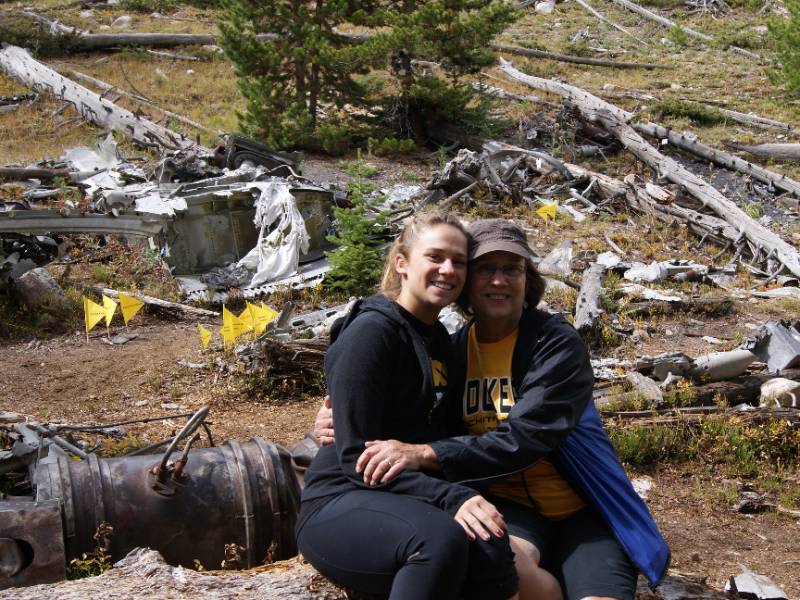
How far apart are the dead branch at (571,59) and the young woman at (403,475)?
1992 cm

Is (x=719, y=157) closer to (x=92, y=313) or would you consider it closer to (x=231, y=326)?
(x=231, y=326)

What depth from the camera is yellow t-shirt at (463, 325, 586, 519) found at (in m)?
3.22

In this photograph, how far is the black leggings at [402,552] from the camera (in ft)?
8.68

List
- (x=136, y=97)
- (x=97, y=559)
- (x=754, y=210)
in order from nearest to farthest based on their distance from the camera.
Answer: (x=97, y=559) < (x=754, y=210) < (x=136, y=97)

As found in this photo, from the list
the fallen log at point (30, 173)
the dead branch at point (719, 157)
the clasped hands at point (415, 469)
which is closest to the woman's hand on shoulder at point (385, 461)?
the clasped hands at point (415, 469)

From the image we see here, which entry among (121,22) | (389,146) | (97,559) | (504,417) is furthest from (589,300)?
(121,22)

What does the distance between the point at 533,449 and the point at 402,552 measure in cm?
62

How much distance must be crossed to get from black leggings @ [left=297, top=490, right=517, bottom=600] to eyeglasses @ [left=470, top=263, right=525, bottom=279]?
0.91 metres

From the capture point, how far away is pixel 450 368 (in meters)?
3.28

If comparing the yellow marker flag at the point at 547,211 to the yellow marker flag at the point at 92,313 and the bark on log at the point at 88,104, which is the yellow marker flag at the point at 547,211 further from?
the yellow marker flag at the point at 92,313

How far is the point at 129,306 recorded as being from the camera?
879 centimetres

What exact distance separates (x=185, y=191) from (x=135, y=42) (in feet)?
43.0

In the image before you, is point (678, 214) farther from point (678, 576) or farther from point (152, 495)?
point (152, 495)

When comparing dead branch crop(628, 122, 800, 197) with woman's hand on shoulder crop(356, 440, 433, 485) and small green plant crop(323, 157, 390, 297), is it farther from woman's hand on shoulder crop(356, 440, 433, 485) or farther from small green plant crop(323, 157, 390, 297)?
woman's hand on shoulder crop(356, 440, 433, 485)
